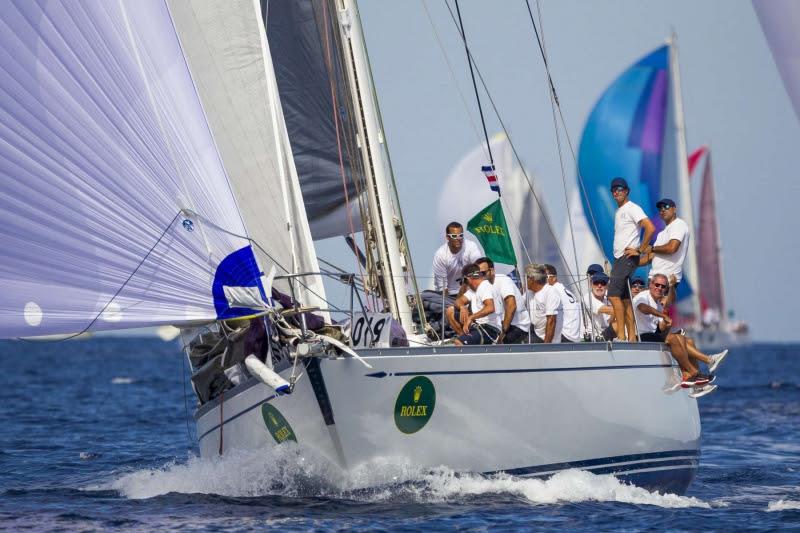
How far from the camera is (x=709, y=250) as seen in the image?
7181 centimetres

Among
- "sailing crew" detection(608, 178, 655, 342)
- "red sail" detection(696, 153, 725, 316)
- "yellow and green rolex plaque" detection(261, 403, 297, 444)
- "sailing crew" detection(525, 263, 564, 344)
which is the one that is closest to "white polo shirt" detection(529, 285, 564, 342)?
"sailing crew" detection(525, 263, 564, 344)

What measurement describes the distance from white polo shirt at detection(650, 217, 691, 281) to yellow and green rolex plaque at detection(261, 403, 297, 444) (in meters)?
4.09

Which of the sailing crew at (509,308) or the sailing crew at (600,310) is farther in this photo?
the sailing crew at (600,310)

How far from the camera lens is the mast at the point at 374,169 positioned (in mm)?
12250

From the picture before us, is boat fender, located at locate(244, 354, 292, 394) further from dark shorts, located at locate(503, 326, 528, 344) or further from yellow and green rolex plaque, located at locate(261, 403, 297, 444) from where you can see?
dark shorts, located at locate(503, 326, 528, 344)

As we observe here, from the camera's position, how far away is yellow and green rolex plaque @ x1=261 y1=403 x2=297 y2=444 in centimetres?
1117

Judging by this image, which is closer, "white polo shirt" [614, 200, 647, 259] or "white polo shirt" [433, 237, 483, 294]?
"white polo shirt" [614, 200, 647, 259]

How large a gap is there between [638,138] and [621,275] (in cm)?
2466

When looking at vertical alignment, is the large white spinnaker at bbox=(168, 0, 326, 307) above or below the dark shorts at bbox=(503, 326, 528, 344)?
above

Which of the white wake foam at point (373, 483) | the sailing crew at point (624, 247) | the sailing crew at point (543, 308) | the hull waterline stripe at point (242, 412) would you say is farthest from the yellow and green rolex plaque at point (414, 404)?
the sailing crew at point (624, 247)

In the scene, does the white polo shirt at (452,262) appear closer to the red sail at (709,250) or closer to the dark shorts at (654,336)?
the dark shorts at (654,336)

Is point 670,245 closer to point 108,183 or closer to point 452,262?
point 452,262

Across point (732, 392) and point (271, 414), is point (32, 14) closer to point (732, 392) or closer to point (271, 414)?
point (271, 414)

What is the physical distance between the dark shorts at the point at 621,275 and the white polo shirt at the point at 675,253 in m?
0.25
